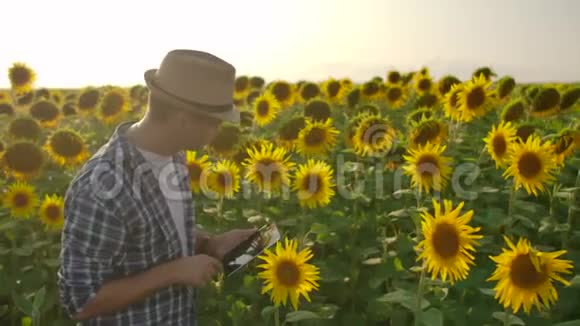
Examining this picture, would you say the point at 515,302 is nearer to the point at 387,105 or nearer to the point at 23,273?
the point at 23,273

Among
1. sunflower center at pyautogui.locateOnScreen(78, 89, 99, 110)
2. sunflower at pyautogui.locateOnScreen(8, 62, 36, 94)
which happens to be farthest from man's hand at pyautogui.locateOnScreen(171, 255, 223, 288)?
sunflower at pyautogui.locateOnScreen(8, 62, 36, 94)

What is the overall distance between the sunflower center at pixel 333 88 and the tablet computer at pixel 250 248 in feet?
26.3

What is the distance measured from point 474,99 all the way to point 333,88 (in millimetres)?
4524

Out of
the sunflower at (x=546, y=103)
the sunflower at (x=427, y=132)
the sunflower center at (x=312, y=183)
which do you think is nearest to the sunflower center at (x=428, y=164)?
the sunflower center at (x=312, y=183)

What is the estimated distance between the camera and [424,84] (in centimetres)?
1173

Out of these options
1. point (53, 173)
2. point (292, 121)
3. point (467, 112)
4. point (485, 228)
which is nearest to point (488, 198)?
point (485, 228)

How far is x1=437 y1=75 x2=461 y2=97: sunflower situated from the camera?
10.00 m

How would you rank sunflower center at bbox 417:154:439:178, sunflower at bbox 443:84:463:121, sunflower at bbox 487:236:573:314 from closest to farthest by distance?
sunflower at bbox 487:236:573:314 → sunflower center at bbox 417:154:439:178 → sunflower at bbox 443:84:463:121

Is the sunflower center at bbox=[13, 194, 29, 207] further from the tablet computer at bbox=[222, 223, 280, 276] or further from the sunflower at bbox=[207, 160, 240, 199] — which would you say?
the tablet computer at bbox=[222, 223, 280, 276]

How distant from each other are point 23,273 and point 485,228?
418 cm

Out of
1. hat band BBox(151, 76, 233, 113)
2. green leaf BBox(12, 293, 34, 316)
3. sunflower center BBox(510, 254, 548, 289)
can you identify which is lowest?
green leaf BBox(12, 293, 34, 316)

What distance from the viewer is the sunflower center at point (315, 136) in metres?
7.00

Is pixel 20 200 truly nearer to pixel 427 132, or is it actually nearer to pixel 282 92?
pixel 427 132

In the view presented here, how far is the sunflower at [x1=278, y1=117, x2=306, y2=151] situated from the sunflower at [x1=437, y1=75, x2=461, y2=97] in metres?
3.29
